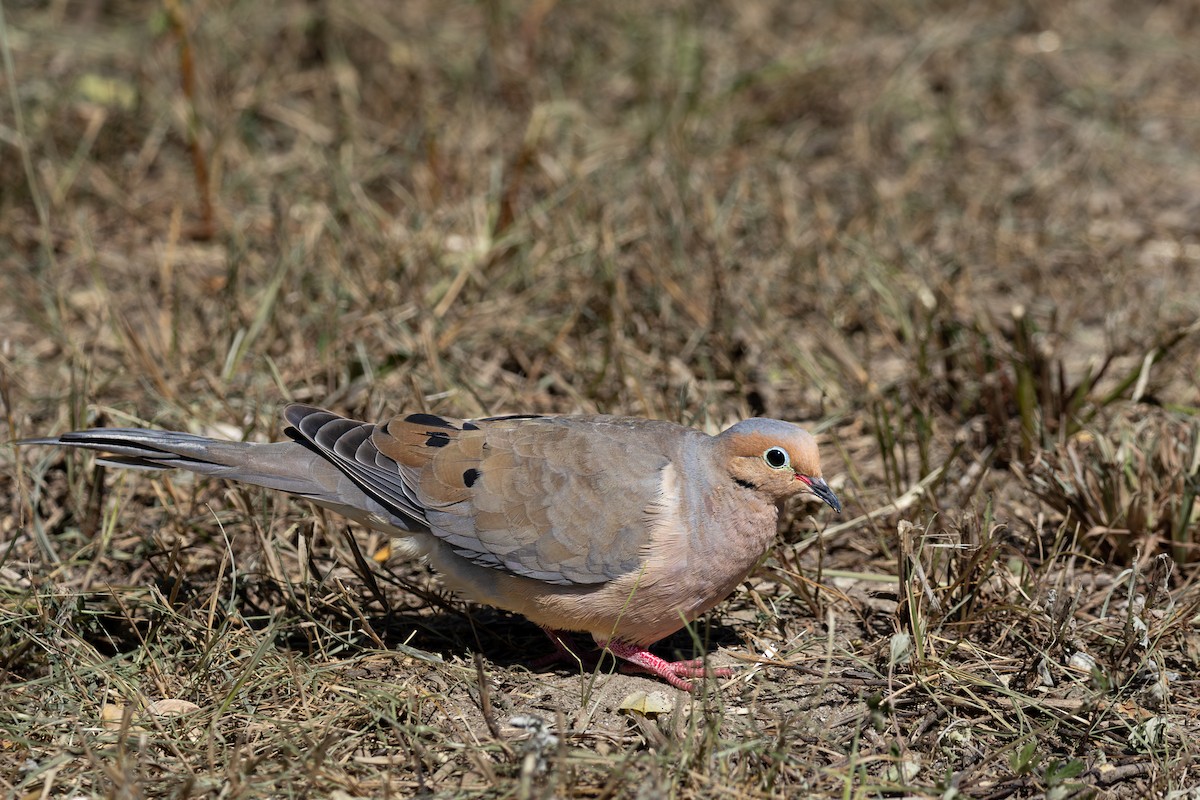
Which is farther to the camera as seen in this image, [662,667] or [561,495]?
[662,667]

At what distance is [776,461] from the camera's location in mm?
3301

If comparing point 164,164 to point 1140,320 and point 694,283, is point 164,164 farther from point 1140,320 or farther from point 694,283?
point 1140,320

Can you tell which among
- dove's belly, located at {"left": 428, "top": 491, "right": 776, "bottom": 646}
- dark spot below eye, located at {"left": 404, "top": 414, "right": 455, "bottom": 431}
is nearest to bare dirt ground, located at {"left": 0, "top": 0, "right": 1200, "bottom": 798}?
dove's belly, located at {"left": 428, "top": 491, "right": 776, "bottom": 646}

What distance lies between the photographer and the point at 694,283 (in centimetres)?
500

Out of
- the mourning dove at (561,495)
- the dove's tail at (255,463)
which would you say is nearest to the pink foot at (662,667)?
the mourning dove at (561,495)

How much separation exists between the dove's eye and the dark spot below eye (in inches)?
35.2

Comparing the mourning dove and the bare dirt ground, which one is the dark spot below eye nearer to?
the mourning dove

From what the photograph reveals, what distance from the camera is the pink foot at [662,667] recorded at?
3.43 meters

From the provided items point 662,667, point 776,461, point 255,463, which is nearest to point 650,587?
point 662,667

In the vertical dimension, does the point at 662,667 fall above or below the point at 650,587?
below

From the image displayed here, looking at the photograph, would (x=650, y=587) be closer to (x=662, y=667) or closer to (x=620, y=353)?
(x=662, y=667)

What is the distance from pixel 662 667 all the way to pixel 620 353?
4.57ft

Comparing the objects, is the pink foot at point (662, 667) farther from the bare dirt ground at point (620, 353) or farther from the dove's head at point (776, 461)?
the dove's head at point (776, 461)

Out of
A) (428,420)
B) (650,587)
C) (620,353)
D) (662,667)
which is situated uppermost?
(428,420)
